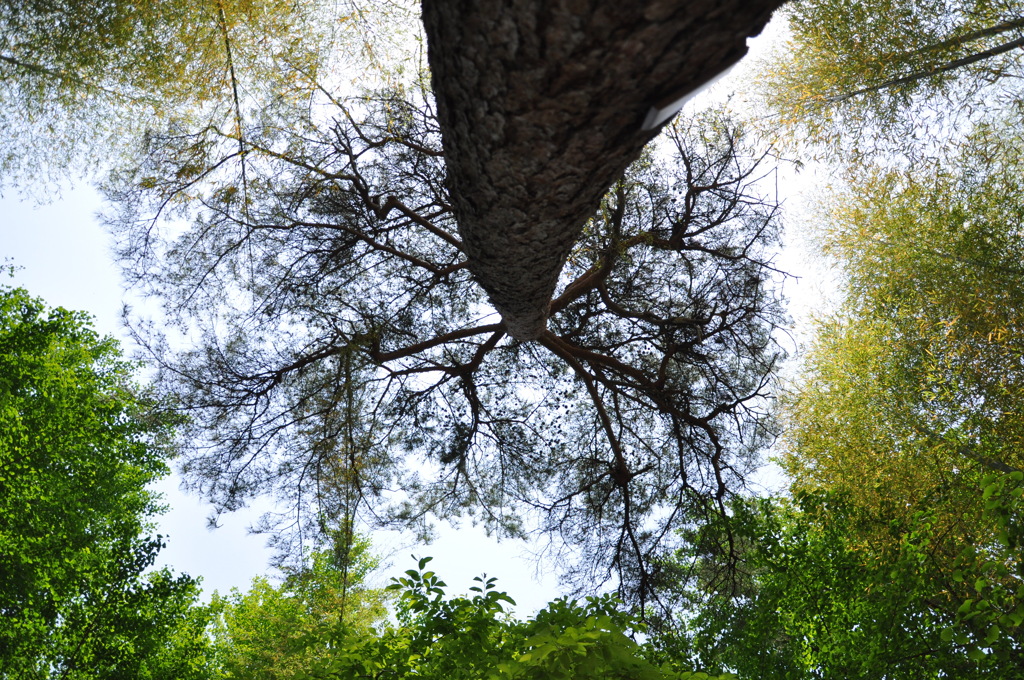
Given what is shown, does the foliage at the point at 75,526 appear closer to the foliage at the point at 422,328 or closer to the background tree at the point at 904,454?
the foliage at the point at 422,328

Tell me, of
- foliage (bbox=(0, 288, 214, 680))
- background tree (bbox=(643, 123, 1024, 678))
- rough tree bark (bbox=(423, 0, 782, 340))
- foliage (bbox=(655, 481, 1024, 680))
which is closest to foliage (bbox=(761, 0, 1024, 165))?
background tree (bbox=(643, 123, 1024, 678))

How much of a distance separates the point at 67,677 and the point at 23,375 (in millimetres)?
3349

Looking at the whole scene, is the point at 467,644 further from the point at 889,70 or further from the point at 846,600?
the point at 889,70

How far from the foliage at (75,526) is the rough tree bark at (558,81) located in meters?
5.31

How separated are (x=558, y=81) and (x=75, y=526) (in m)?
7.92

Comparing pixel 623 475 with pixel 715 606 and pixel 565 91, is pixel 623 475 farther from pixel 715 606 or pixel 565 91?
pixel 565 91

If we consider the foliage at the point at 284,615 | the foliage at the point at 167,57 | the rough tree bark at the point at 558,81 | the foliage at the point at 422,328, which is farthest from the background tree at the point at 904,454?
the foliage at the point at 167,57

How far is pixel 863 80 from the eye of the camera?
3977 millimetres

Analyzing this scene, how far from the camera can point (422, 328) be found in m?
4.59

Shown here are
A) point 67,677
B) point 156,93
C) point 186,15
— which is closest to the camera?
point 186,15

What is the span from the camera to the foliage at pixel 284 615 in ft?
20.4

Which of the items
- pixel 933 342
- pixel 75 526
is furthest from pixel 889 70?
pixel 75 526

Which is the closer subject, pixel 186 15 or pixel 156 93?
pixel 186 15

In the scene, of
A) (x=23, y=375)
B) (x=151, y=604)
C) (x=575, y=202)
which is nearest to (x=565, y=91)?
(x=575, y=202)
